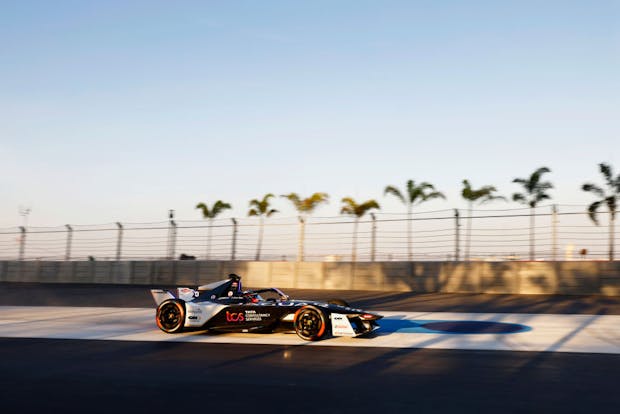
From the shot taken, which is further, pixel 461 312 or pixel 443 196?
pixel 443 196

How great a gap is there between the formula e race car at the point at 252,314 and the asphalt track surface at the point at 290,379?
829 mm

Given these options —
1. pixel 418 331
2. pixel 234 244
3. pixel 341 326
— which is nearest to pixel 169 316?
pixel 341 326

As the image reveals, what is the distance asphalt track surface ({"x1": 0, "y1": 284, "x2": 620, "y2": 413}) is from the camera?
6016 millimetres

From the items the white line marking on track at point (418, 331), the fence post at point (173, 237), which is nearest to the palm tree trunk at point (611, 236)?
the white line marking on track at point (418, 331)

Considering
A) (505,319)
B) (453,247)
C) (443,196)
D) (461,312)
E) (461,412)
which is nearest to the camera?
(461,412)

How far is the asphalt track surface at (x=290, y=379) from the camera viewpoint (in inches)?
237

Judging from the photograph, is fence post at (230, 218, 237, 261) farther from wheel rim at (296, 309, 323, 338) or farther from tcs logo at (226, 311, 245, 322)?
wheel rim at (296, 309, 323, 338)

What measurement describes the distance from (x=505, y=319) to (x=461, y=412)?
8501 millimetres

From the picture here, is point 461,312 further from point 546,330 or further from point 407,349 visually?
point 407,349

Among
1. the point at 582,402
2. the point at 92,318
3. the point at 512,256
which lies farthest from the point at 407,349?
the point at 512,256

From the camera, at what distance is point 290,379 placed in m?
7.25

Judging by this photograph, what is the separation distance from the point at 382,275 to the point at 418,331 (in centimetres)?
879

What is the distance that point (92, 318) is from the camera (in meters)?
14.4

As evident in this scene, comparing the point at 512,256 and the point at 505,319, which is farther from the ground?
→ the point at 512,256
